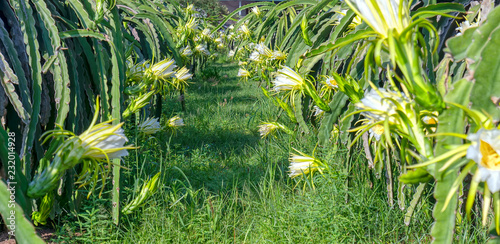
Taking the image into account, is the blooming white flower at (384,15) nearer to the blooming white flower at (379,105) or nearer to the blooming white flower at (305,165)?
the blooming white flower at (379,105)

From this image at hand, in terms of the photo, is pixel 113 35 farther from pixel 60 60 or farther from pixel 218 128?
pixel 218 128

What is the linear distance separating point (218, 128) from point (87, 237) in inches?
71.7

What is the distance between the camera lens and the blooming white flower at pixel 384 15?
2.08 feet

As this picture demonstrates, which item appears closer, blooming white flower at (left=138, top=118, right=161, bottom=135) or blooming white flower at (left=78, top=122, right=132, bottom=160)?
blooming white flower at (left=78, top=122, right=132, bottom=160)

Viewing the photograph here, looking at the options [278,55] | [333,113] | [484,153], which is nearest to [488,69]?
[484,153]

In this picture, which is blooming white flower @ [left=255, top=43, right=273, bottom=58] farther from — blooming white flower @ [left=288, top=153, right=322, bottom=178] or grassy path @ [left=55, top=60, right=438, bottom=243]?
blooming white flower @ [left=288, top=153, right=322, bottom=178]

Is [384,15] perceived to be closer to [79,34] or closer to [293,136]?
[79,34]

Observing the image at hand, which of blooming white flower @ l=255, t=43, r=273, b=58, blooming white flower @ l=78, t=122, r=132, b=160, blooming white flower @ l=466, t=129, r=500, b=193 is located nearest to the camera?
blooming white flower @ l=466, t=129, r=500, b=193

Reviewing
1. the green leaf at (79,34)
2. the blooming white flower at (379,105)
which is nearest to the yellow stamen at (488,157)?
the blooming white flower at (379,105)

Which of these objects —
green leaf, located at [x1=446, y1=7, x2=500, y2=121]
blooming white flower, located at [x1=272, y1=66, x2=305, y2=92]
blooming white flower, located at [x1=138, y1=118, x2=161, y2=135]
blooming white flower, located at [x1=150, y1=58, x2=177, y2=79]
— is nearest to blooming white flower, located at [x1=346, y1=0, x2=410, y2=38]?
green leaf, located at [x1=446, y1=7, x2=500, y2=121]

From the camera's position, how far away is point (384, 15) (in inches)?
25.4

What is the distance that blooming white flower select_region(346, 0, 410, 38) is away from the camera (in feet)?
2.08

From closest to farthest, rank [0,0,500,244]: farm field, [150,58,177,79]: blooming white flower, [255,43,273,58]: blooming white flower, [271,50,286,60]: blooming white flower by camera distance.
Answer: [0,0,500,244]: farm field, [150,58,177,79]: blooming white flower, [271,50,286,60]: blooming white flower, [255,43,273,58]: blooming white flower

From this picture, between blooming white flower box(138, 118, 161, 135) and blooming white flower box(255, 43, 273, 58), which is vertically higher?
blooming white flower box(255, 43, 273, 58)
